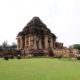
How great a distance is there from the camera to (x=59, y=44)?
41.2m

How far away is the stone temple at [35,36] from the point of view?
34250mm

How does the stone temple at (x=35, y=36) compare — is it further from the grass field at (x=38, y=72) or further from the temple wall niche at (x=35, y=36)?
the grass field at (x=38, y=72)

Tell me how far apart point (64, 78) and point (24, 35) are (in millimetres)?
26188

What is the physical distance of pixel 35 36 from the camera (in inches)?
1351

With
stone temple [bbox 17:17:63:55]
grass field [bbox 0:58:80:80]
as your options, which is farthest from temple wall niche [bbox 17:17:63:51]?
grass field [bbox 0:58:80:80]

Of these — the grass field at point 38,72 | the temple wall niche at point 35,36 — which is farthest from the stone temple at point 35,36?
the grass field at point 38,72

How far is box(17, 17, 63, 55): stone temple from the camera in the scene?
3425 cm

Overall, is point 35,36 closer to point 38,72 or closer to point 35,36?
point 35,36

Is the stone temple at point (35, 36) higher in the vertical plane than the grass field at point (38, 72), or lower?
higher

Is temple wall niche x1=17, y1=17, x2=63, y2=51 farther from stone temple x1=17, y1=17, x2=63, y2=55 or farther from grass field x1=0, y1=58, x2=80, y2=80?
grass field x1=0, y1=58, x2=80, y2=80

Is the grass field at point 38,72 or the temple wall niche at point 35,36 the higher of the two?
the temple wall niche at point 35,36

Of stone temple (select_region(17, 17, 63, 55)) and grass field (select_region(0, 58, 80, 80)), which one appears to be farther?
stone temple (select_region(17, 17, 63, 55))

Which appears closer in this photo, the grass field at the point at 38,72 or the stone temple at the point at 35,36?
the grass field at the point at 38,72

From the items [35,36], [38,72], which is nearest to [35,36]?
[35,36]
